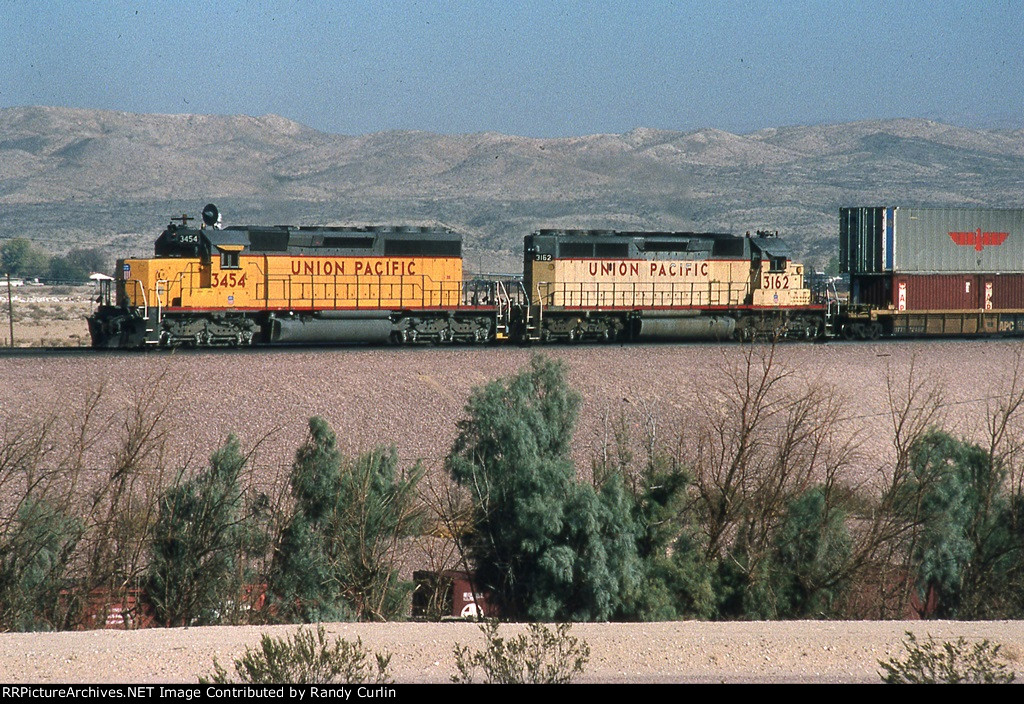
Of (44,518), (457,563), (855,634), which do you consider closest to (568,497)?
(457,563)

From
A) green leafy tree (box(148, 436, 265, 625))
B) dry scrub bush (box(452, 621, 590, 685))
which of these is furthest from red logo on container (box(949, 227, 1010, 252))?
dry scrub bush (box(452, 621, 590, 685))

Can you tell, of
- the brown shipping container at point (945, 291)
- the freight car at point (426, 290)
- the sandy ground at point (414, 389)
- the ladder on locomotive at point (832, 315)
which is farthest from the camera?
the brown shipping container at point (945, 291)

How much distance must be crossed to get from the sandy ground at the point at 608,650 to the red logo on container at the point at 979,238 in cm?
2289

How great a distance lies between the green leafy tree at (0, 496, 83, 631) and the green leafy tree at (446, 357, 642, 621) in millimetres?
5492

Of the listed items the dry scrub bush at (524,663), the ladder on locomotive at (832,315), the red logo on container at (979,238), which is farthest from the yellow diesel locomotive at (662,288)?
the dry scrub bush at (524,663)

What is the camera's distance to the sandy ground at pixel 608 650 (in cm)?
978

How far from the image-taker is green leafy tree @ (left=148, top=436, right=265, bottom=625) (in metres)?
14.3

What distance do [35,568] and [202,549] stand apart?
210cm

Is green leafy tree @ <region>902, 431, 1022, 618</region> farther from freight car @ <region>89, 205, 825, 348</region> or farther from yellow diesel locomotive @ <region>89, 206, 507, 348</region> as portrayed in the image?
yellow diesel locomotive @ <region>89, 206, 507, 348</region>

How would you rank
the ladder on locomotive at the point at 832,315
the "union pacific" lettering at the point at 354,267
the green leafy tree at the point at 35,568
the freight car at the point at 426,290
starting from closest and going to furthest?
the green leafy tree at the point at 35,568
the freight car at the point at 426,290
the "union pacific" lettering at the point at 354,267
the ladder on locomotive at the point at 832,315

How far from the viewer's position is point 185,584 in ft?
47.0

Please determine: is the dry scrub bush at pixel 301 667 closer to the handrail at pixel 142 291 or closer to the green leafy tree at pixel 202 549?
the green leafy tree at pixel 202 549

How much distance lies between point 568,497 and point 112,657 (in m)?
6.82

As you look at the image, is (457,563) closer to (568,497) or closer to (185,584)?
(568,497)
